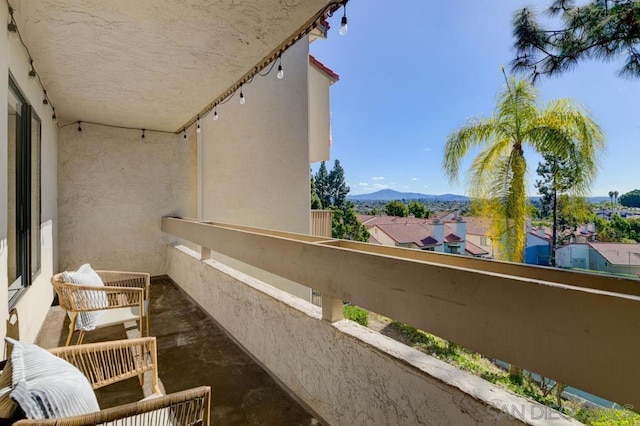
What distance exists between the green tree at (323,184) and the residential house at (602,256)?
83.6ft

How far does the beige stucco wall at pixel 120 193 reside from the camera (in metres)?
4.66

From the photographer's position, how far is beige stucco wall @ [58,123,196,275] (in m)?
4.66

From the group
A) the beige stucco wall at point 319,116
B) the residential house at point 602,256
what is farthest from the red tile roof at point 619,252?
the beige stucco wall at point 319,116

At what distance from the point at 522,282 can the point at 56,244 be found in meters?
5.47

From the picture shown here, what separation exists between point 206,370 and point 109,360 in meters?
0.91

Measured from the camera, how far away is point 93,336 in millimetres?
3002

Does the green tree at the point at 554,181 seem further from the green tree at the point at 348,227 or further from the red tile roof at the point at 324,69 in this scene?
the green tree at the point at 348,227

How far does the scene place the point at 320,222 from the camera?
9.25 metres

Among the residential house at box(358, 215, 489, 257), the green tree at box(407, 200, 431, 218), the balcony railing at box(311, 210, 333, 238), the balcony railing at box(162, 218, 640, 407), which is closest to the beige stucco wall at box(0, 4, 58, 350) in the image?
Result: the balcony railing at box(162, 218, 640, 407)

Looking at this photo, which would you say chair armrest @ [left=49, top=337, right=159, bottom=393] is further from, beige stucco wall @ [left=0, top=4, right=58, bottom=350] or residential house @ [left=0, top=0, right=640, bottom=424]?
residential house @ [left=0, top=0, right=640, bottom=424]

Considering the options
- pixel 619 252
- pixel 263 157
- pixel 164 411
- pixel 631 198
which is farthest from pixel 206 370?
pixel 631 198

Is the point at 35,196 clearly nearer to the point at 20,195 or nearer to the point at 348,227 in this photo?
the point at 20,195

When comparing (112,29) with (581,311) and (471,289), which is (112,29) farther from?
(581,311)

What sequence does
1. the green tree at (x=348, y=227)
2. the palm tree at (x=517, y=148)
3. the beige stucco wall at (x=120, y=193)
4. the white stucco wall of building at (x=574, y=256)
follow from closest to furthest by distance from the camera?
the beige stucco wall at (x=120, y=193), the palm tree at (x=517, y=148), the white stucco wall of building at (x=574, y=256), the green tree at (x=348, y=227)
